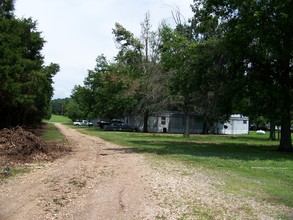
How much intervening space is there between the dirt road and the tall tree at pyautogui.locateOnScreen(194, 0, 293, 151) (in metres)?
9.76

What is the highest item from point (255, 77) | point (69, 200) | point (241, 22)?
point (241, 22)

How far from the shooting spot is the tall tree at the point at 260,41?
19.5 m

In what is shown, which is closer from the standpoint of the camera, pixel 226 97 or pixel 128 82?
pixel 226 97

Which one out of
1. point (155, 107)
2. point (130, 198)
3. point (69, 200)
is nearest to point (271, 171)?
point (130, 198)

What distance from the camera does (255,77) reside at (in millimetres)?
22641

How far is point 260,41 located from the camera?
20.2 metres

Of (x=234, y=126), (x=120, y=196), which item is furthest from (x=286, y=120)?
(x=234, y=126)

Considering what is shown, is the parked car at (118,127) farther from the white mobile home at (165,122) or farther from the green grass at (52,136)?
the green grass at (52,136)

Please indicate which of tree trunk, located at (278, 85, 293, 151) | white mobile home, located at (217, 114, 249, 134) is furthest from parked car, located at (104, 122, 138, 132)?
tree trunk, located at (278, 85, 293, 151)

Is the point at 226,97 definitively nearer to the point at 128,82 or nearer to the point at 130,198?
the point at 130,198

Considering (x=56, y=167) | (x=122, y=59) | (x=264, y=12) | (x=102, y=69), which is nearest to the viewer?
(x=56, y=167)

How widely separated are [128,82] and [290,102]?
92.5 ft

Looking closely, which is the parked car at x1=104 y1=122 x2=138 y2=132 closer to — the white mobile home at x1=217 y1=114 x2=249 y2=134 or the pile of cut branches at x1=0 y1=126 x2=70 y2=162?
the white mobile home at x1=217 y1=114 x2=249 y2=134

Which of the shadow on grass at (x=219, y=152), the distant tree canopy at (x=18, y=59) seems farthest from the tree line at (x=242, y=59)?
the distant tree canopy at (x=18, y=59)
